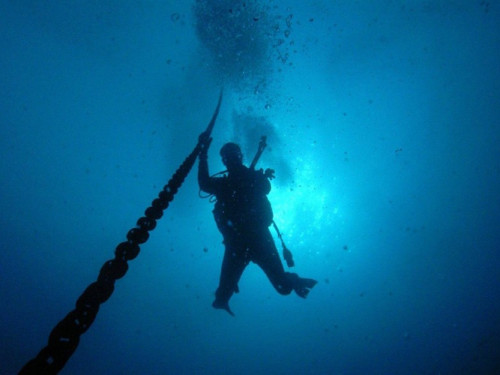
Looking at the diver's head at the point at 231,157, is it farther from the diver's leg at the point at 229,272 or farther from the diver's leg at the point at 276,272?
the diver's leg at the point at 229,272

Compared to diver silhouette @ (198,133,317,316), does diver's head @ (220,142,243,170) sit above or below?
above

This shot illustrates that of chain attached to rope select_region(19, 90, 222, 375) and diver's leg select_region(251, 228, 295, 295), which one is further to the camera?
diver's leg select_region(251, 228, 295, 295)

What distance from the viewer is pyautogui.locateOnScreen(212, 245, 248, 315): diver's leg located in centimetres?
516

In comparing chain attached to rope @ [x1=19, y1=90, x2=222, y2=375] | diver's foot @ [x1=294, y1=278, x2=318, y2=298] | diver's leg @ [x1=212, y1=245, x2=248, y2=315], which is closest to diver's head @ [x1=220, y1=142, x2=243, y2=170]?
diver's leg @ [x1=212, y1=245, x2=248, y2=315]

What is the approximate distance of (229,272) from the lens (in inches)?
207

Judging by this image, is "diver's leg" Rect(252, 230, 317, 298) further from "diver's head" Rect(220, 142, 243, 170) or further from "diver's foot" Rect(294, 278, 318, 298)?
"diver's head" Rect(220, 142, 243, 170)

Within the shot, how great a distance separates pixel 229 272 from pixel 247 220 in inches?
45.3

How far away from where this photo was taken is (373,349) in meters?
46.8

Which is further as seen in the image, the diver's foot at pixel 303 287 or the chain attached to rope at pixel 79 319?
the diver's foot at pixel 303 287

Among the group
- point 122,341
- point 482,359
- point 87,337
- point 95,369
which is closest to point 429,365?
point 482,359

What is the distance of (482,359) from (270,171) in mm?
50703

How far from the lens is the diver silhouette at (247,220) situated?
16.1ft

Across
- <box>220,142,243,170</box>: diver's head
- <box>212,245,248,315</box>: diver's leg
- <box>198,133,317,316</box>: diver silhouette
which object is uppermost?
<box>220,142,243,170</box>: diver's head

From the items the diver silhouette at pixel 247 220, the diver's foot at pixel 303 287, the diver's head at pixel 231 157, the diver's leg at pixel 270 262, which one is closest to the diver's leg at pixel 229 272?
the diver silhouette at pixel 247 220
